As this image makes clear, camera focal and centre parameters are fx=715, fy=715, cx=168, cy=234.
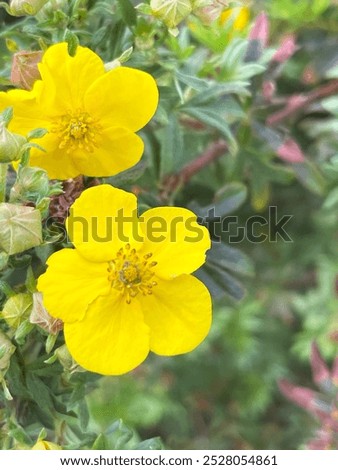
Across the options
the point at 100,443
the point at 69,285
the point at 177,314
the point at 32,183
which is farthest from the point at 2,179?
the point at 100,443

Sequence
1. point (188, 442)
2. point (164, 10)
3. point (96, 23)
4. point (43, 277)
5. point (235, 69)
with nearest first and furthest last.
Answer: point (43, 277) < point (164, 10) < point (96, 23) < point (235, 69) < point (188, 442)

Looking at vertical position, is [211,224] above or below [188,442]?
above

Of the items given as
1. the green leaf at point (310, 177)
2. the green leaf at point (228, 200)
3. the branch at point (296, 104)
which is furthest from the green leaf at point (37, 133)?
the green leaf at point (310, 177)

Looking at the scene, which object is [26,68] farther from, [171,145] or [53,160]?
[171,145]
